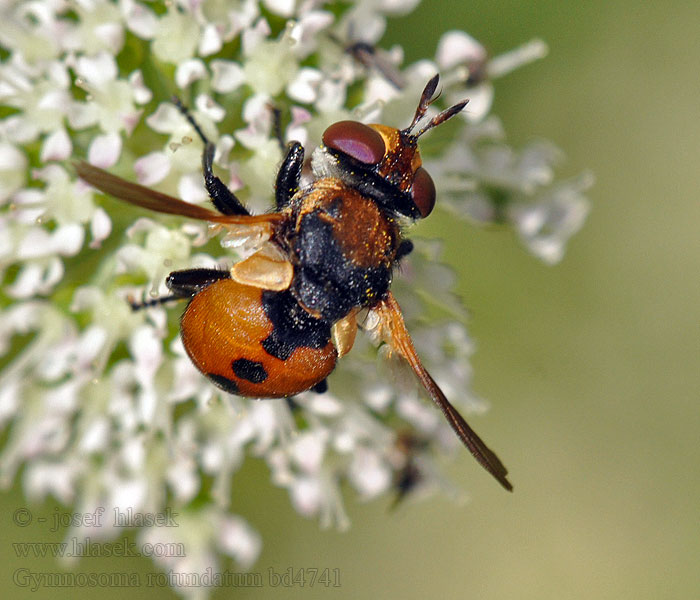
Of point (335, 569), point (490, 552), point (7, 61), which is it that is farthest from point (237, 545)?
point (7, 61)

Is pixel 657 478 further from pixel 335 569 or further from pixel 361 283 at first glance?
pixel 361 283

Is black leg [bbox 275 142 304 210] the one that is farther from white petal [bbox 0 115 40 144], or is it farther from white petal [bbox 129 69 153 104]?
white petal [bbox 0 115 40 144]

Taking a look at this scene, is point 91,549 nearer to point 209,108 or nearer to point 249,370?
point 249,370

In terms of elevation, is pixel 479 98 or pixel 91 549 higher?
pixel 479 98

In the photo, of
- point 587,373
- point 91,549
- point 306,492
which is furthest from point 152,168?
point 587,373

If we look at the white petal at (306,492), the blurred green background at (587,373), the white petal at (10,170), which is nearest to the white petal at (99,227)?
the white petal at (10,170)

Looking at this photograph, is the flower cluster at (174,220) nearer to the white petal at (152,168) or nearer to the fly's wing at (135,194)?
the white petal at (152,168)

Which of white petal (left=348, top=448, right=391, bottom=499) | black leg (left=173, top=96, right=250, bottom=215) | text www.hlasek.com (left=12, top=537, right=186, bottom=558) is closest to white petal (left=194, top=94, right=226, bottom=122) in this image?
black leg (left=173, top=96, right=250, bottom=215)
